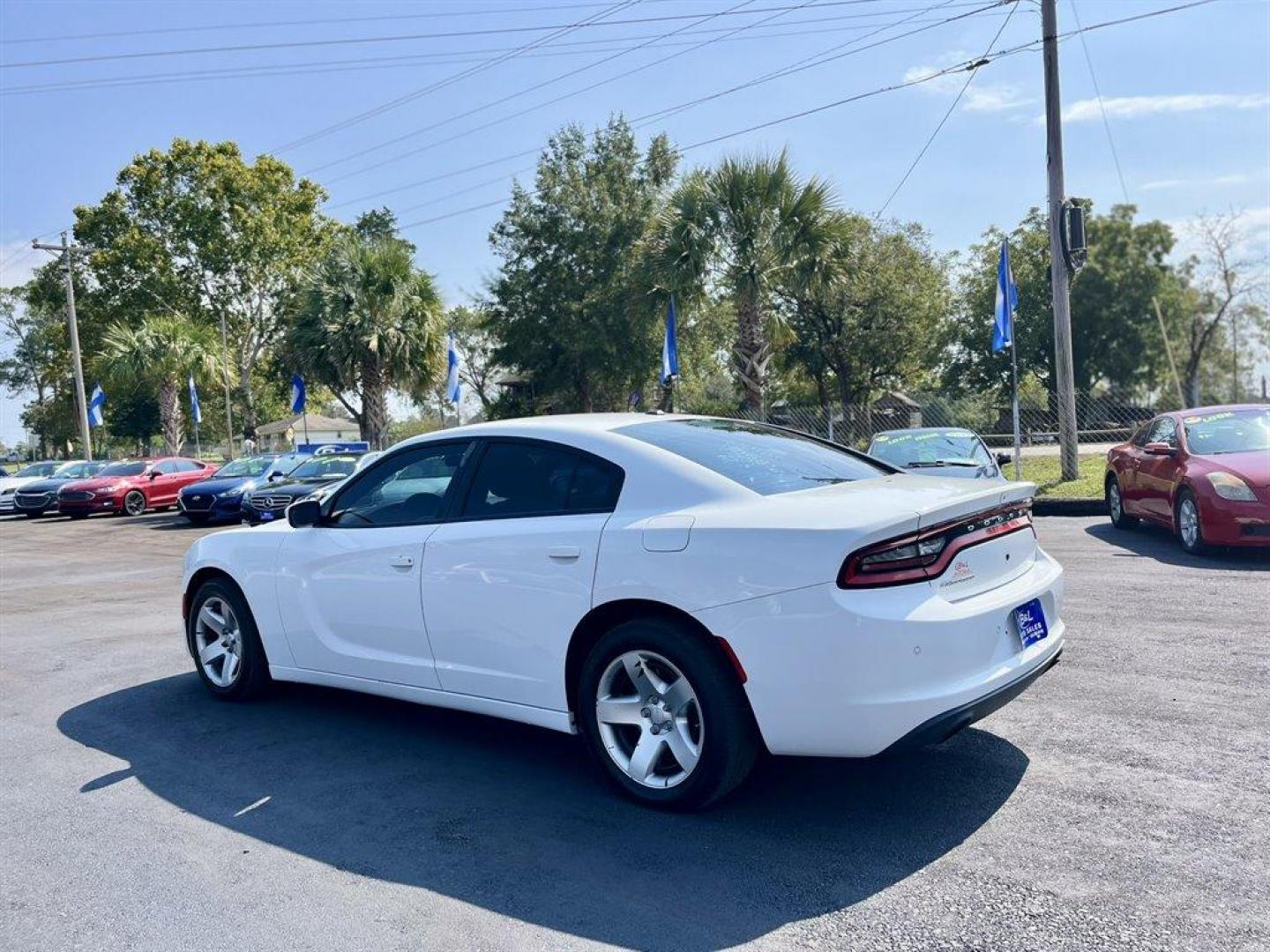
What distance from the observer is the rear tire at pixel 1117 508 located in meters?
12.1

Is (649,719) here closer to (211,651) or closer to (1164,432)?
(211,651)

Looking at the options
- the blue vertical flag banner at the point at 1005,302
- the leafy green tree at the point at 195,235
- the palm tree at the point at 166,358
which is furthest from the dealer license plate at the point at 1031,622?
the leafy green tree at the point at 195,235

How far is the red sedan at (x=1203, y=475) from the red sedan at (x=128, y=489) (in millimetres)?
23450

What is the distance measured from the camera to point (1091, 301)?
4662 cm

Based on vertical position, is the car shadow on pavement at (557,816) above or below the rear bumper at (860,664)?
below

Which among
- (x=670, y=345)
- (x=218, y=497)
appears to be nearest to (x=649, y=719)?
(x=218, y=497)

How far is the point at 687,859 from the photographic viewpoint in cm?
354

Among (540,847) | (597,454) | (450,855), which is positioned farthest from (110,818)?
(597,454)

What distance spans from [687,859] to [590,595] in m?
1.05

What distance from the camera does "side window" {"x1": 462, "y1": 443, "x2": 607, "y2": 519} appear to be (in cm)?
427

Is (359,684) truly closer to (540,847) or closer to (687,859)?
(540,847)

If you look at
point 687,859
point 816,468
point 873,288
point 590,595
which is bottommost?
point 687,859

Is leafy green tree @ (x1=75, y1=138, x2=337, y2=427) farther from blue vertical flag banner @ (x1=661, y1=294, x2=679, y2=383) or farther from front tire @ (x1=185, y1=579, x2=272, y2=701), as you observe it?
front tire @ (x1=185, y1=579, x2=272, y2=701)

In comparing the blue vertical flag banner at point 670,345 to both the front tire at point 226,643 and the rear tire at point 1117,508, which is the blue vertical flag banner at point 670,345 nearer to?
the rear tire at point 1117,508
